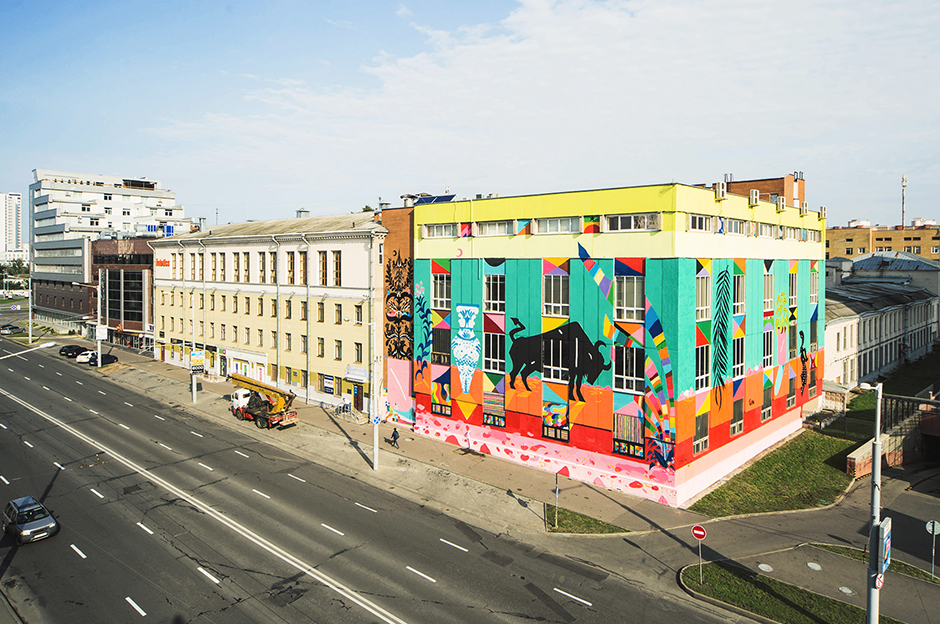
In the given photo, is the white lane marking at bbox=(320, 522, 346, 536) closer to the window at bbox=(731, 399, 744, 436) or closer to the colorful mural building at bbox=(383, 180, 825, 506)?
the colorful mural building at bbox=(383, 180, 825, 506)

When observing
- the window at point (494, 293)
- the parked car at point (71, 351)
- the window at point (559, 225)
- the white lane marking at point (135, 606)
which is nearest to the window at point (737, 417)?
the window at point (559, 225)

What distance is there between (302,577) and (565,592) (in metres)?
10.4

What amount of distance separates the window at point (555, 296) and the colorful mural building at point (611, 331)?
0.26ft

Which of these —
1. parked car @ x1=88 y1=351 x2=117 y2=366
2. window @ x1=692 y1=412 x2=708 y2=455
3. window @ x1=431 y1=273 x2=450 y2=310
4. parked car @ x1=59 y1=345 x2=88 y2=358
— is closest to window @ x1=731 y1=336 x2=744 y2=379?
window @ x1=692 y1=412 x2=708 y2=455

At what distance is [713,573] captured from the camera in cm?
2259

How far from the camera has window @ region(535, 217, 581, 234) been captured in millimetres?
32812

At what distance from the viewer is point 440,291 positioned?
3994 centimetres

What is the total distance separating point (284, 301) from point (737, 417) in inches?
1551

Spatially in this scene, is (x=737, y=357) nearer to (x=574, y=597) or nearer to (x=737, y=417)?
(x=737, y=417)

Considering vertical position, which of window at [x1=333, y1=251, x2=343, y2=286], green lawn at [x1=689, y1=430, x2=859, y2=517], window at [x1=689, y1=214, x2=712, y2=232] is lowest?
green lawn at [x1=689, y1=430, x2=859, y2=517]

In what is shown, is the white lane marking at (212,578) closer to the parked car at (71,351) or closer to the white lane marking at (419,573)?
the white lane marking at (419,573)

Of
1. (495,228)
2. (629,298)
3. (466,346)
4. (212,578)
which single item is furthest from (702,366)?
(212,578)

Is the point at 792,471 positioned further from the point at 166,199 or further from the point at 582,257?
the point at 166,199

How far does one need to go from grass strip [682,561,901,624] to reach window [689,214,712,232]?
1723 cm
